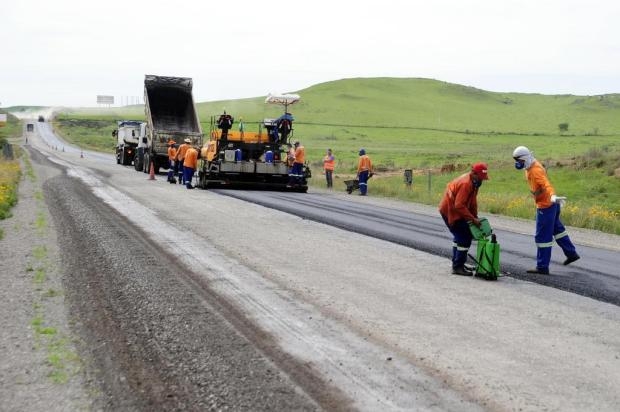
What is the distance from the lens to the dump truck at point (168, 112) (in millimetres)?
32125

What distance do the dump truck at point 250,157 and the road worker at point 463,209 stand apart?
15.4 metres

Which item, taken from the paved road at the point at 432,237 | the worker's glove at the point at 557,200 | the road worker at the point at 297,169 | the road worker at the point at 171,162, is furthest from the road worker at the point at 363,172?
the worker's glove at the point at 557,200

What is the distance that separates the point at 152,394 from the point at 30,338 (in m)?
1.80

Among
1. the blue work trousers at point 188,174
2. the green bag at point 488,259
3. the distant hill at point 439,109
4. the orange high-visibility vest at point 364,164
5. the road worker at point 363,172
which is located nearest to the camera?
the green bag at point 488,259

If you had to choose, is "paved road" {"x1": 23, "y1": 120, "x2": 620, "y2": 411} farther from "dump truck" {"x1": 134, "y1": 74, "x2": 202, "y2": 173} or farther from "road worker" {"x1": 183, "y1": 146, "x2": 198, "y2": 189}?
"dump truck" {"x1": 134, "y1": 74, "x2": 202, "y2": 173}

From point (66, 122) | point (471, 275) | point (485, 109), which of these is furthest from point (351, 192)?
point (485, 109)

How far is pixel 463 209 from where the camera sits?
9430mm

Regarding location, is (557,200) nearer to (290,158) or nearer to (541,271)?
(541,271)

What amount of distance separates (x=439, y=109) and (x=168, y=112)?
130m

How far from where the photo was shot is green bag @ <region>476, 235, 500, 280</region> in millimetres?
9383

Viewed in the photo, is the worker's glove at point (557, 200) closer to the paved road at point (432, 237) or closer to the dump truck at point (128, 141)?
the paved road at point (432, 237)

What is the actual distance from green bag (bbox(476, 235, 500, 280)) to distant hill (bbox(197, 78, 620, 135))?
99.3m

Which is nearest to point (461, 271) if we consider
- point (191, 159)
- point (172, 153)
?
point (191, 159)

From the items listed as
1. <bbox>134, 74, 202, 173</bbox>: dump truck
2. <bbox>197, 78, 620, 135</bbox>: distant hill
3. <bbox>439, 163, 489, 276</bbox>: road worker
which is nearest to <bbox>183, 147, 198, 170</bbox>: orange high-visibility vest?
<bbox>134, 74, 202, 173</bbox>: dump truck
